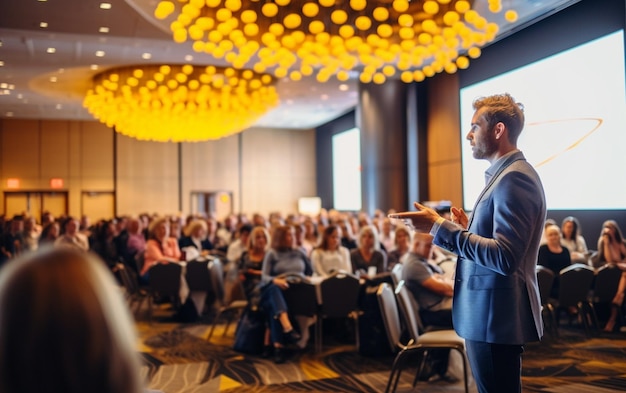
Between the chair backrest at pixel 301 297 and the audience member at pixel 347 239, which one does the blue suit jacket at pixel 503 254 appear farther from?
the audience member at pixel 347 239

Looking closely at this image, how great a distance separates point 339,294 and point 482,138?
375 centimetres

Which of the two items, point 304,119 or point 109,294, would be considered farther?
point 304,119

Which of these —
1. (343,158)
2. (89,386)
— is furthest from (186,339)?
(343,158)

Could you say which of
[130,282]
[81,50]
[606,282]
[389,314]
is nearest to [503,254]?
[389,314]

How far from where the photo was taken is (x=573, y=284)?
6.08m

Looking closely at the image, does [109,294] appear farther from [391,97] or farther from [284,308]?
[391,97]

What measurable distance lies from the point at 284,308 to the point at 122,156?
16.2 m

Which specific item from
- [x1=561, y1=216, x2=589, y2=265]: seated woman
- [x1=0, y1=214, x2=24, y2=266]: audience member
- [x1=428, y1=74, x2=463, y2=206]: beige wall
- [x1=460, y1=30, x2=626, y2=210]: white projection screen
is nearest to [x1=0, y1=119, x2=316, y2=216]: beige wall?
[x1=428, y1=74, x2=463, y2=206]: beige wall

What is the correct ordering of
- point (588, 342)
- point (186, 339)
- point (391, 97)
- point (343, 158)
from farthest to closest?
point (343, 158) → point (391, 97) → point (186, 339) → point (588, 342)

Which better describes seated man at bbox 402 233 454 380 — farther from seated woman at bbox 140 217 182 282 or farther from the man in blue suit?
seated woman at bbox 140 217 182 282

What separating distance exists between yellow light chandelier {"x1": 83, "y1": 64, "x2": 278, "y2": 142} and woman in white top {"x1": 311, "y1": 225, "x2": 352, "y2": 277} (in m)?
5.45

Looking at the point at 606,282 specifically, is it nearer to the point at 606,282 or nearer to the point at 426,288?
the point at 606,282

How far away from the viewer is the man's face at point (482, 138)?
197cm

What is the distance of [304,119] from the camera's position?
2027 cm
